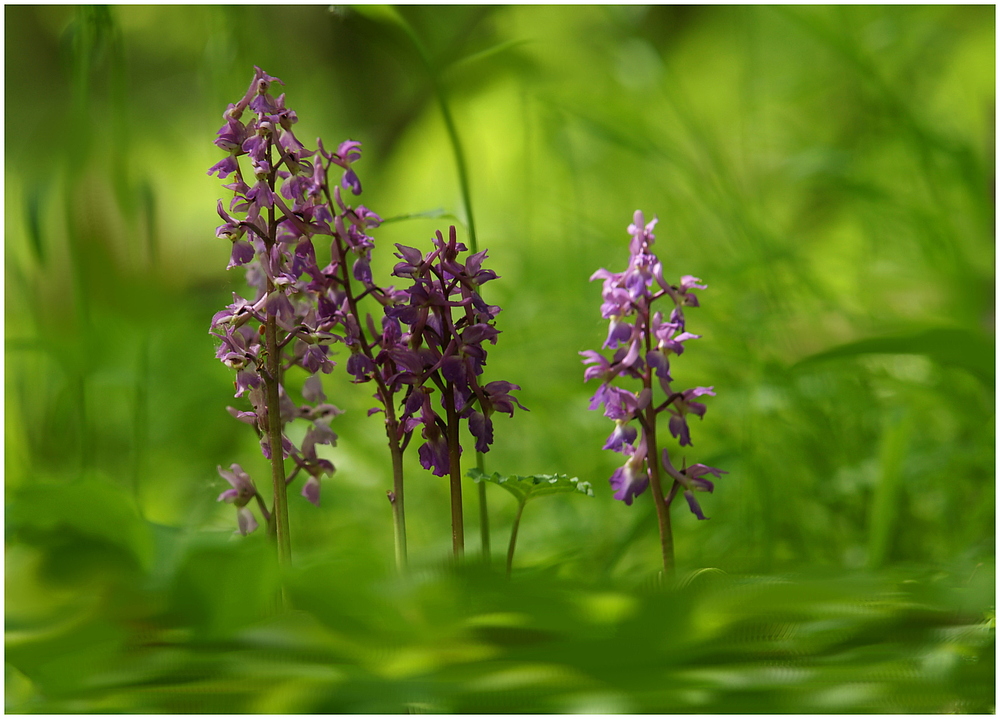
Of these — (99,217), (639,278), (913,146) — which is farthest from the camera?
(913,146)

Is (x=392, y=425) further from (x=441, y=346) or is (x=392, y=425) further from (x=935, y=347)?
(x=935, y=347)

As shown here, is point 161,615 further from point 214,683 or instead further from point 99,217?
point 99,217

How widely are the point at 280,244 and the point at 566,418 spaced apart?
19.7 inches

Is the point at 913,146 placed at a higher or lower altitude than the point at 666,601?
higher

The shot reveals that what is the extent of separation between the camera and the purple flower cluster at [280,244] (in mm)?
303

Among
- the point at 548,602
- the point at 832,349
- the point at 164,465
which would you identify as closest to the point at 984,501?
the point at 832,349

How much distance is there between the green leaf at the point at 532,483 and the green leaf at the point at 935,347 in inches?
3.7

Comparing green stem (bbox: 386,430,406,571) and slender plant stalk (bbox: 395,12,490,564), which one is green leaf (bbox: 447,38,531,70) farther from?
green stem (bbox: 386,430,406,571)

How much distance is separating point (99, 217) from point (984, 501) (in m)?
0.60

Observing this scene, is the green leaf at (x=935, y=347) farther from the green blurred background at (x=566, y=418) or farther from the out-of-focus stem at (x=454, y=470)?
the out-of-focus stem at (x=454, y=470)

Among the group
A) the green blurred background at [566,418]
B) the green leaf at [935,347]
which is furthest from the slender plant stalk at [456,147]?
the green leaf at [935,347]

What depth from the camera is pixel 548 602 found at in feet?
0.72

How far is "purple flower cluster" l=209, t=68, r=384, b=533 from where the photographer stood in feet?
0.99

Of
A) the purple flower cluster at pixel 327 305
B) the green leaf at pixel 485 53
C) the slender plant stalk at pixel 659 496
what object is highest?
the green leaf at pixel 485 53
